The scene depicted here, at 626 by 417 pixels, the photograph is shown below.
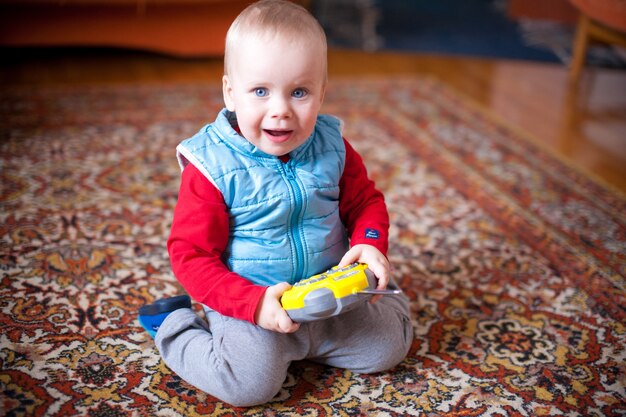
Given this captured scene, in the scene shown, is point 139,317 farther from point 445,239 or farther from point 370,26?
point 370,26

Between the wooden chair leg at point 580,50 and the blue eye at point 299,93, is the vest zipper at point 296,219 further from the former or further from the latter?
the wooden chair leg at point 580,50

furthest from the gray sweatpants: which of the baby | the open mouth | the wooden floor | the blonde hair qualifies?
the wooden floor

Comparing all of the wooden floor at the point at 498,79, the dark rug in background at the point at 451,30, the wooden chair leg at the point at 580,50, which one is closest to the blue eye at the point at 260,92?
the wooden floor at the point at 498,79

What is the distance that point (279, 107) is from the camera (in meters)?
0.90

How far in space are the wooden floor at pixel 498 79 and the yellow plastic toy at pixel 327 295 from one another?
1.21 metres

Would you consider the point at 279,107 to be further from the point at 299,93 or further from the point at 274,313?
the point at 274,313

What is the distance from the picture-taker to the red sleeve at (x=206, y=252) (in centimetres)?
93

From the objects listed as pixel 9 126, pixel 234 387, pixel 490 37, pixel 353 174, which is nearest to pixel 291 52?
pixel 353 174

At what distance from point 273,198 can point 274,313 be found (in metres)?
0.17

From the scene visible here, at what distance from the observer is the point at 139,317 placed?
1.12 meters

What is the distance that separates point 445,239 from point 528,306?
0.28m

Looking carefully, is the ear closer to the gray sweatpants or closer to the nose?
the nose

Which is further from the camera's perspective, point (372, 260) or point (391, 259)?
point (391, 259)

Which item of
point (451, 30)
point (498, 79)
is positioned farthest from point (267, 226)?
point (451, 30)
